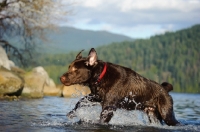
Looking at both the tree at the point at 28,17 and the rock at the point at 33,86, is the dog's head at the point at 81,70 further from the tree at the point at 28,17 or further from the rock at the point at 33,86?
the tree at the point at 28,17

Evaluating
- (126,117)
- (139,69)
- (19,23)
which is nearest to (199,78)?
(139,69)

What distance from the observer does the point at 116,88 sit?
8.95 meters

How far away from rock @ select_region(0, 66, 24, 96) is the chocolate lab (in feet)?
36.7

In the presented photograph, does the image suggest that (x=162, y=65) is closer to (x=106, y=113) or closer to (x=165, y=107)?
(x=165, y=107)

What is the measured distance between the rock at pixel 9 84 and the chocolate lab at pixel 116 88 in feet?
36.7

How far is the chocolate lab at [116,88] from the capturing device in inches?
349

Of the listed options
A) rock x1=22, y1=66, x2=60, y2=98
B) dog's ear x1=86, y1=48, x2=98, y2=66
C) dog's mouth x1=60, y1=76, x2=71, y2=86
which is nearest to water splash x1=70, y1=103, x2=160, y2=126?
dog's mouth x1=60, y1=76, x2=71, y2=86

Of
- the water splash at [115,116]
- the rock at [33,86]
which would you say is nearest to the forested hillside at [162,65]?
the rock at [33,86]

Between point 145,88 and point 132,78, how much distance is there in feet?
1.38

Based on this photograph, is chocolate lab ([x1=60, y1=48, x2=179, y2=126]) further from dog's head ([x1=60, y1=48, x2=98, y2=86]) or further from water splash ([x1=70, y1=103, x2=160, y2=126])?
water splash ([x1=70, y1=103, x2=160, y2=126])

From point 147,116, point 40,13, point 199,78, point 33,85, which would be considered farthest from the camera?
point 199,78

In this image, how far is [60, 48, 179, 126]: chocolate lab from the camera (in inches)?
349

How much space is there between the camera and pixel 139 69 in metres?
176

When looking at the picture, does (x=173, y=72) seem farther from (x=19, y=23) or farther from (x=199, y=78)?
(x=19, y=23)
